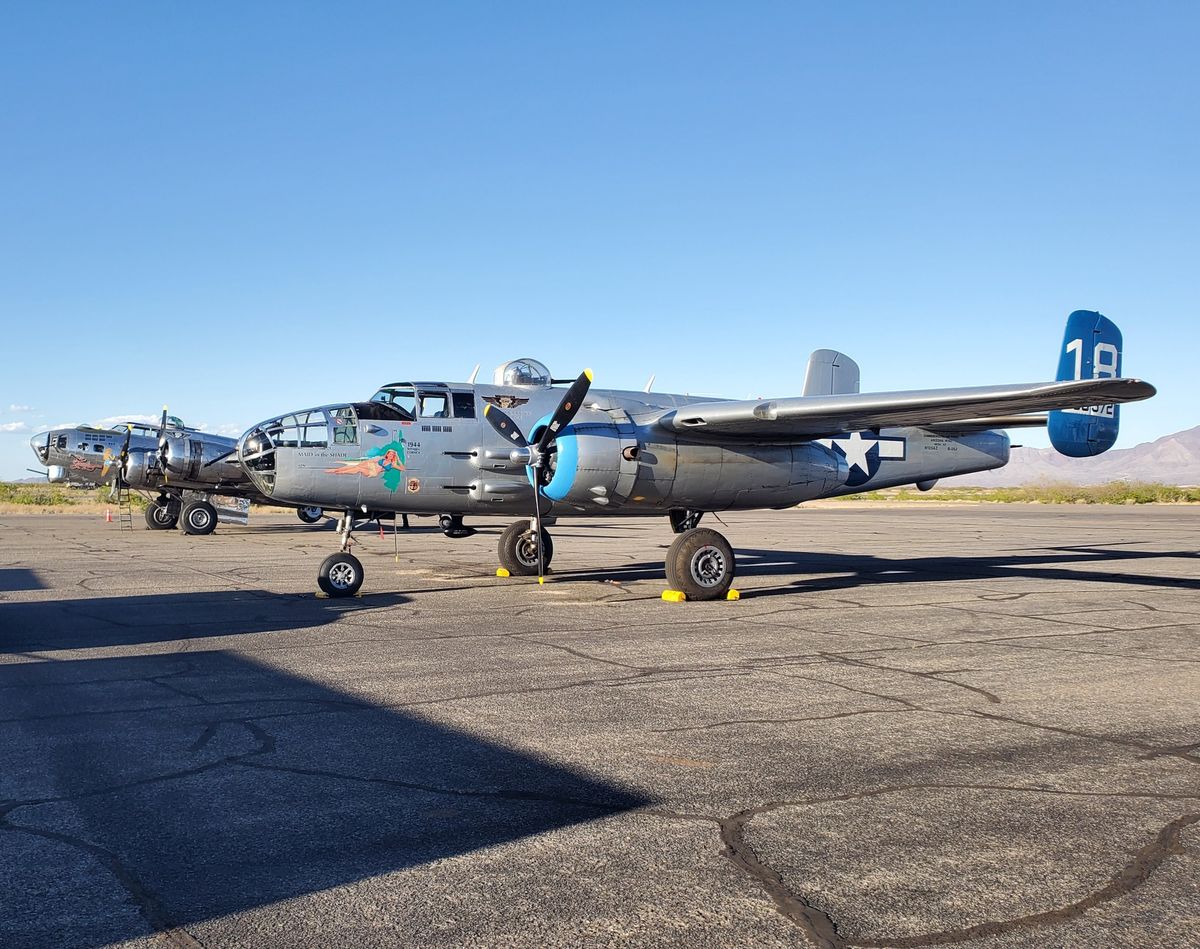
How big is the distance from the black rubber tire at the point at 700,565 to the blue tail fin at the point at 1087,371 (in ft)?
23.5

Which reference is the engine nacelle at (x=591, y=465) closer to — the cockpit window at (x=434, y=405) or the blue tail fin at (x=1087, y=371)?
the cockpit window at (x=434, y=405)

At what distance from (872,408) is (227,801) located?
39.1 feet

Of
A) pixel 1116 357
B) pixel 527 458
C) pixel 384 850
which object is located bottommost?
pixel 384 850

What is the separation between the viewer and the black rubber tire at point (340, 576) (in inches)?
632

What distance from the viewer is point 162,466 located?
34.1 meters

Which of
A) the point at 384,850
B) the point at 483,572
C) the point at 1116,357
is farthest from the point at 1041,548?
the point at 384,850

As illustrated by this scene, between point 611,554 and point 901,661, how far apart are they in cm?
1571

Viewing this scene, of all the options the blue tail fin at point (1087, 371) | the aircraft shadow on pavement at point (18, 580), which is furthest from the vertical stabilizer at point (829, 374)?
the aircraft shadow on pavement at point (18, 580)

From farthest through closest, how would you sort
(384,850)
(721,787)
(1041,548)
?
(1041,548) → (721,787) → (384,850)

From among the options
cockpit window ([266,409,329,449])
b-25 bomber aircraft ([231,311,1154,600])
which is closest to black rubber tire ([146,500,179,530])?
b-25 bomber aircraft ([231,311,1154,600])

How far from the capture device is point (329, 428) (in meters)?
16.7

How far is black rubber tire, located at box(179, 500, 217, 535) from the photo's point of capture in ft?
119

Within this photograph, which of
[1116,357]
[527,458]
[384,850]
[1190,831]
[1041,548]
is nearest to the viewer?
[384,850]

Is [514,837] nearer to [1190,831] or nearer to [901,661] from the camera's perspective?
[1190,831]
